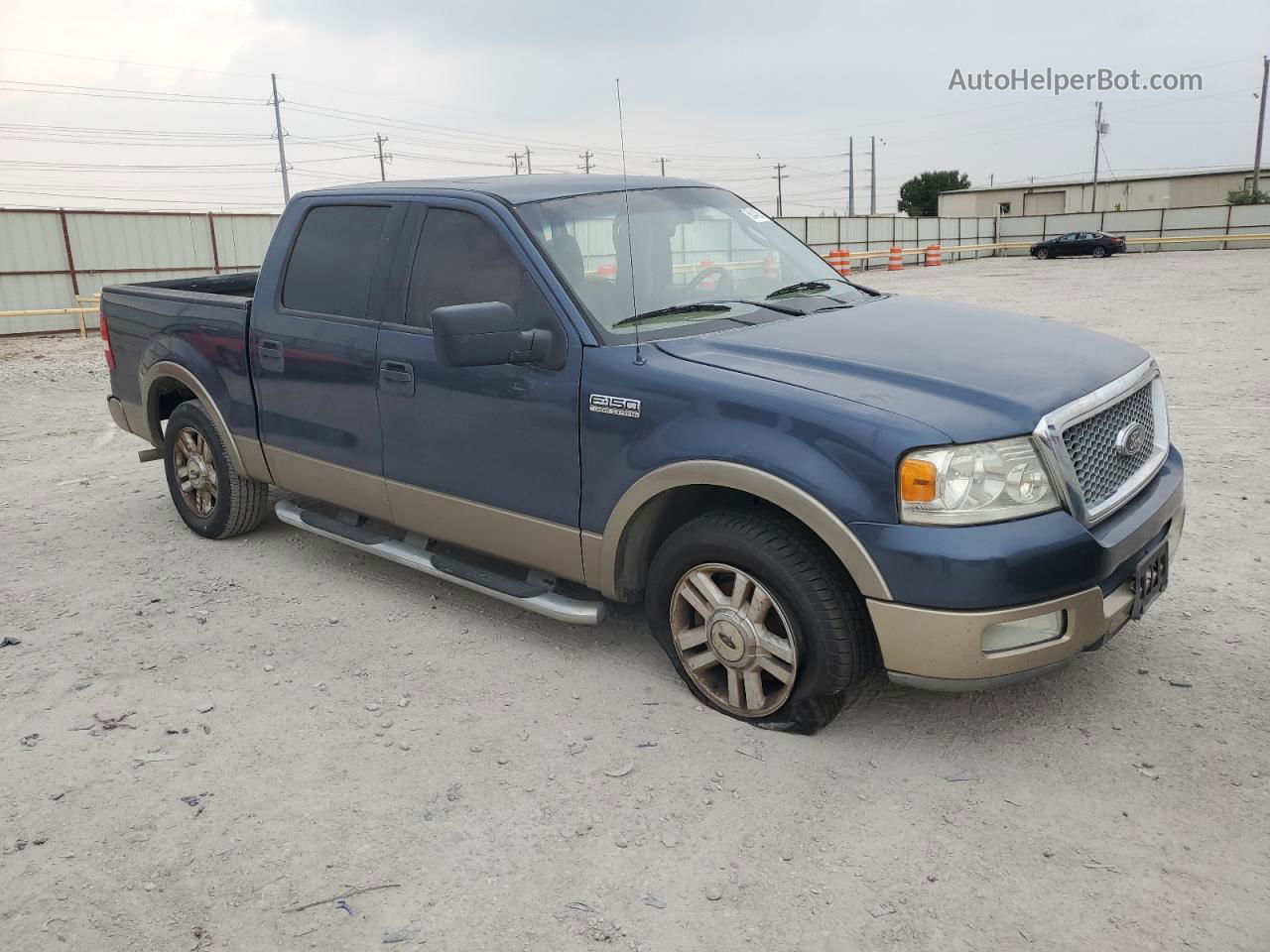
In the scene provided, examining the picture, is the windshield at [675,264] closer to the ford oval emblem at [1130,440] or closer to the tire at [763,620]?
the tire at [763,620]

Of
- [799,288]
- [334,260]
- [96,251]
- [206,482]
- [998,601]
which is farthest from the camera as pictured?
[96,251]

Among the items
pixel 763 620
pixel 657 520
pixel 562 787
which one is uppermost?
pixel 657 520

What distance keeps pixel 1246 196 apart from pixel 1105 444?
215ft

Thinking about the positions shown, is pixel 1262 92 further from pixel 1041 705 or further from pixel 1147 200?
pixel 1041 705

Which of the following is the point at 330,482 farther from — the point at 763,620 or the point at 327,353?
the point at 763,620

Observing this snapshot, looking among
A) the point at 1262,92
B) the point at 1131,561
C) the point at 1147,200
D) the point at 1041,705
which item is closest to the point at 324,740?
the point at 1041,705

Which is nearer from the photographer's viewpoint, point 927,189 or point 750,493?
point 750,493

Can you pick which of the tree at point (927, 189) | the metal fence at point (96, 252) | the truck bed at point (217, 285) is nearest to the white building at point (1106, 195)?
the tree at point (927, 189)

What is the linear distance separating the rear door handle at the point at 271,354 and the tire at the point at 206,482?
Answer: 2.40 feet

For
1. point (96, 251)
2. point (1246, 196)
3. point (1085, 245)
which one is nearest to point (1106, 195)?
point (1246, 196)

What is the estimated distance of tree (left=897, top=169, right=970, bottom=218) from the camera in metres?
94.4

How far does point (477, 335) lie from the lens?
3484mm

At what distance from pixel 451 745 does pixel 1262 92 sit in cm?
6186

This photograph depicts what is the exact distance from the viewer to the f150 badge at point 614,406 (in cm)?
351
